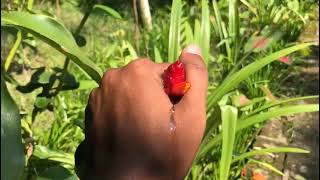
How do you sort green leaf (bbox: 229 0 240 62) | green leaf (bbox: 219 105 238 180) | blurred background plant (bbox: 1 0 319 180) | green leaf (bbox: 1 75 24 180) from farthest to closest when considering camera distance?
green leaf (bbox: 229 0 240 62) → green leaf (bbox: 219 105 238 180) → blurred background plant (bbox: 1 0 319 180) → green leaf (bbox: 1 75 24 180)

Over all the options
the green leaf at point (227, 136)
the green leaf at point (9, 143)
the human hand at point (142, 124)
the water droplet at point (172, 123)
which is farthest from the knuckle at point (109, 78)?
the green leaf at point (227, 136)

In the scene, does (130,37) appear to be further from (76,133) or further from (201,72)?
(201,72)

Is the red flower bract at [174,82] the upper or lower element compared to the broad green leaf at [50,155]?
upper

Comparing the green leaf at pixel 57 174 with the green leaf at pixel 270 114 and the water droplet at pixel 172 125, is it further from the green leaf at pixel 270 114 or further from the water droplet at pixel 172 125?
the green leaf at pixel 270 114

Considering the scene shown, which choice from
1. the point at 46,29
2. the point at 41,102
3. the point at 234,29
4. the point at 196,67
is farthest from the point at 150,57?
the point at 196,67

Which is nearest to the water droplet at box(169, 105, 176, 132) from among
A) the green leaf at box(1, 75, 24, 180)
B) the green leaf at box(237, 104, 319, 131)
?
the green leaf at box(1, 75, 24, 180)

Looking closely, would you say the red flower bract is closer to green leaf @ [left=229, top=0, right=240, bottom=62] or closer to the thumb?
the thumb
